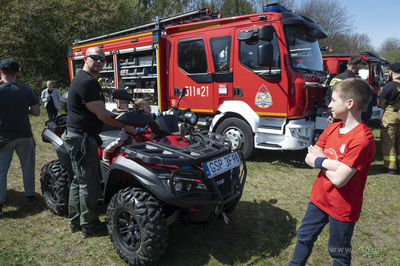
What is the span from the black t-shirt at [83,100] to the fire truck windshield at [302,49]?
3.58m

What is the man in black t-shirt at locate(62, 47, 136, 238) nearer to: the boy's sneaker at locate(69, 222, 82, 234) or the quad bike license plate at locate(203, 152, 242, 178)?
A: the boy's sneaker at locate(69, 222, 82, 234)

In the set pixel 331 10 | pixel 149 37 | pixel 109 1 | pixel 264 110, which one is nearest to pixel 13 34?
pixel 109 1

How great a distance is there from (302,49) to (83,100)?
4239 millimetres

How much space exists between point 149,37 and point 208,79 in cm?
182

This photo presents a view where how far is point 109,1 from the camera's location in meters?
19.4

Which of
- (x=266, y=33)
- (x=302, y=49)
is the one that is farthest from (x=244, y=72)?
(x=302, y=49)

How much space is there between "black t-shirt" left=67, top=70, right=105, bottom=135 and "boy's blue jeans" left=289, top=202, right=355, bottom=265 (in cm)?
219

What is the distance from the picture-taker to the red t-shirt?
1833 mm

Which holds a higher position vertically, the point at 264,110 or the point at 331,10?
the point at 331,10

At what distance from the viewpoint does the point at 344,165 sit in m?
1.84

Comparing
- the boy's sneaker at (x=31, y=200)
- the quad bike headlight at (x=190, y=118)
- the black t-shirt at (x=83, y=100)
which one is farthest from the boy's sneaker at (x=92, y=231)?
the quad bike headlight at (x=190, y=118)

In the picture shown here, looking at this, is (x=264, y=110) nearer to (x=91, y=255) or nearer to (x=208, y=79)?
(x=208, y=79)

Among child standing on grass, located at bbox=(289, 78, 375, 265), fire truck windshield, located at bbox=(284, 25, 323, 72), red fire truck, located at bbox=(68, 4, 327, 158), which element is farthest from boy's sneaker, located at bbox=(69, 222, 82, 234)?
fire truck windshield, located at bbox=(284, 25, 323, 72)

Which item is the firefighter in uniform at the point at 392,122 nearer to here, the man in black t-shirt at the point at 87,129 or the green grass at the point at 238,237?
the green grass at the point at 238,237
